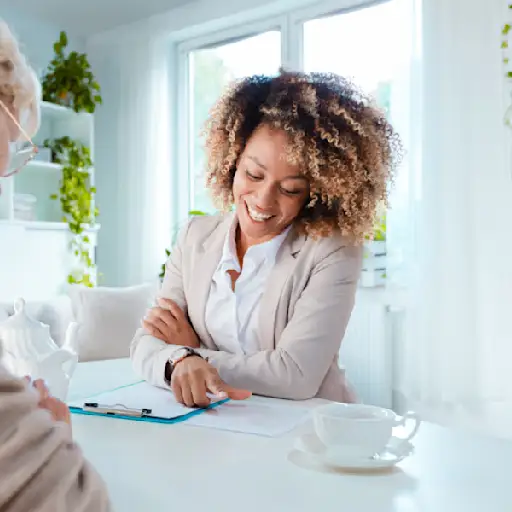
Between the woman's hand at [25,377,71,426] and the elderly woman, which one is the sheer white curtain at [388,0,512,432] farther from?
the elderly woman

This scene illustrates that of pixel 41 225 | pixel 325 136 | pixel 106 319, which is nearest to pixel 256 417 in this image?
pixel 325 136

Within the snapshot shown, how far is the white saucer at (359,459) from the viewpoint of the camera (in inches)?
31.6

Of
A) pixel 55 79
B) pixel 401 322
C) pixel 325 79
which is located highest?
pixel 55 79

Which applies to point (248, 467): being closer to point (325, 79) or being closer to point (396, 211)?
point (325, 79)

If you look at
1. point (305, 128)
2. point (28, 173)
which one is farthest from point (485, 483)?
point (28, 173)

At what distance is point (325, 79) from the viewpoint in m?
1.67

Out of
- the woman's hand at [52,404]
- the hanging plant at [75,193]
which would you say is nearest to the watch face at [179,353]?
the woman's hand at [52,404]

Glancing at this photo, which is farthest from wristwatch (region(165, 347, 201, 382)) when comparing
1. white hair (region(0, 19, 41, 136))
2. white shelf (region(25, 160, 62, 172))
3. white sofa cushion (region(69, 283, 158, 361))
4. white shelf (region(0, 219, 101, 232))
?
white shelf (region(25, 160, 62, 172))

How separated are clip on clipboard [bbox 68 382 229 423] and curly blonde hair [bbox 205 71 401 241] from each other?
0.61 m

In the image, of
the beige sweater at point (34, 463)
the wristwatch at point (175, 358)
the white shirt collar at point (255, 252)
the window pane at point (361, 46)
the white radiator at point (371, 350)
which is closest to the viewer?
the beige sweater at point (34, 463)

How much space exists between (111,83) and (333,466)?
4.16m

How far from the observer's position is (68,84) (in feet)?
13.2

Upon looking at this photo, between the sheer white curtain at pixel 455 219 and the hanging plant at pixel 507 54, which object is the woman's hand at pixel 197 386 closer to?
the sheer white curtain at pixel 455 219

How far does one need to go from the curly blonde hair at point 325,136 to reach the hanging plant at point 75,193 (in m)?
2.59
